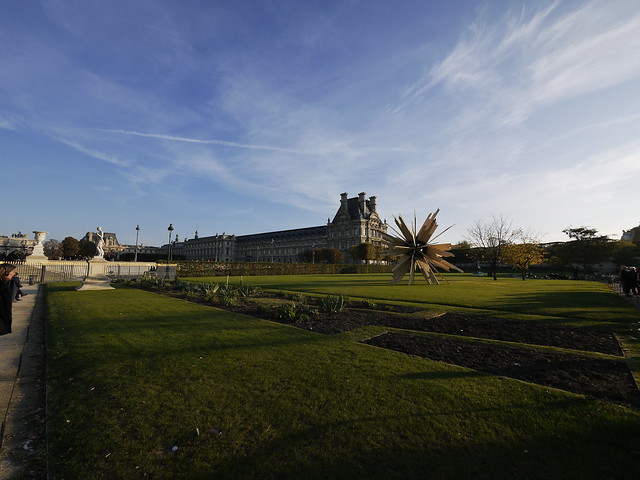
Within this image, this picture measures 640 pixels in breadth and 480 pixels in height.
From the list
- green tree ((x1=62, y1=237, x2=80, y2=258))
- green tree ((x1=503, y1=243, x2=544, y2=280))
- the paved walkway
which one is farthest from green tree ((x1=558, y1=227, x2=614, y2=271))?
green tree ((x1=62, y1=237, x2=80, y2=258))

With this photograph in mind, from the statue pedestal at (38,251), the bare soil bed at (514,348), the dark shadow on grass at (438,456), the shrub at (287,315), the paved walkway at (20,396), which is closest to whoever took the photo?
the dark shadow on grass at (438,456)

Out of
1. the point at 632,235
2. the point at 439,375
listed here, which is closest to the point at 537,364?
the point at 439,375

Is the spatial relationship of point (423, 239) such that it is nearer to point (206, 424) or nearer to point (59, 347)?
point (206, 424)

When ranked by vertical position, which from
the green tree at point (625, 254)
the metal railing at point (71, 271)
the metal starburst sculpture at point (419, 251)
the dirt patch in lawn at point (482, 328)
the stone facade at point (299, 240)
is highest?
the stone facade at point (299, 240)

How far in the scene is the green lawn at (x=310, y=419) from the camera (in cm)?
284

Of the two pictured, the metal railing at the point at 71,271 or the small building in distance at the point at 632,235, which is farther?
the small building in distance at the point at 632,235

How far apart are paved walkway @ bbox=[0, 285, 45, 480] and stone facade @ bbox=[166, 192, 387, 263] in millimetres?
55183

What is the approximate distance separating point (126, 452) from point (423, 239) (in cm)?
440

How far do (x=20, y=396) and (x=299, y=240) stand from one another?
117314 millimetres

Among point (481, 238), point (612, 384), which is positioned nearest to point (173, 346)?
point (612, 384)

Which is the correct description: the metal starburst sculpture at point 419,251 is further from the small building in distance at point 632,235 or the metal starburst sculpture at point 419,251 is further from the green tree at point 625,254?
the small building in distance at point 632,235

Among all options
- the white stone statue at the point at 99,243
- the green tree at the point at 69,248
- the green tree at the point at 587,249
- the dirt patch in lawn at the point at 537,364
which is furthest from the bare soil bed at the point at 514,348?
the green tree at the point at 69,248

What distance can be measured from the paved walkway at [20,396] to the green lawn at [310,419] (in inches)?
8.4

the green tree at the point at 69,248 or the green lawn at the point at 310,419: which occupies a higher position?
the green tree at the point at 69,248
